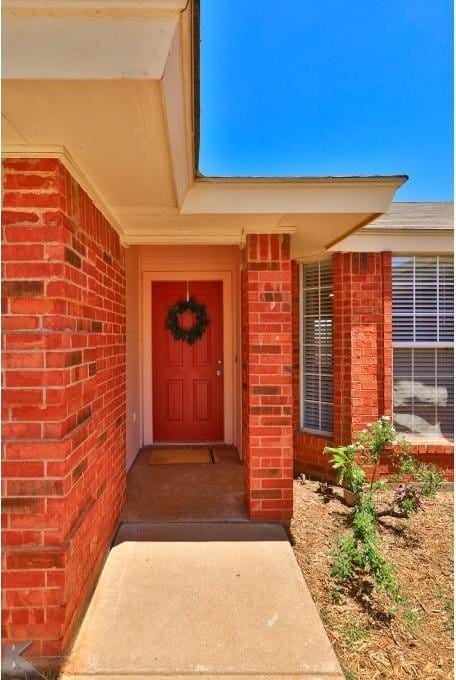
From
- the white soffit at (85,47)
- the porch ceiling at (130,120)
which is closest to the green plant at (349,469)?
the porch ceiling at (130,120)

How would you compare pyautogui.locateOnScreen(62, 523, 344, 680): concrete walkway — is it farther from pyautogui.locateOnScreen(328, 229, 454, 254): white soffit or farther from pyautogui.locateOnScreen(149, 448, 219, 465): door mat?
pyautogui.locateOnScreen(328, 229, 454, 254): white soffit

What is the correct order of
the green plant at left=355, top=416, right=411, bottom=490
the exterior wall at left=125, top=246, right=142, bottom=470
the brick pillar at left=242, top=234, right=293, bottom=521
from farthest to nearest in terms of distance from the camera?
the exterior wall at left=125, top=246, right=142, bottom=470 < the green plant at left=355, top=416, right=411, bottom=490 < the brick pillar at left=242, top=234, right=293, bottom=521

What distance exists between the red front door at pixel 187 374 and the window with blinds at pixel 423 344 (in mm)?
2332

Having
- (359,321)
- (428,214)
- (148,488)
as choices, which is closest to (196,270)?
(359,321)

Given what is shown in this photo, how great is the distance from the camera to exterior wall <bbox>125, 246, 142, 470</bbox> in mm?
4484

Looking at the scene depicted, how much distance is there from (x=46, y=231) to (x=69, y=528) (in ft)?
5.15

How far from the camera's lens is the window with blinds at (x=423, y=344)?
449 centimetres

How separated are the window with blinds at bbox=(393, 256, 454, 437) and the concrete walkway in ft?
8.08

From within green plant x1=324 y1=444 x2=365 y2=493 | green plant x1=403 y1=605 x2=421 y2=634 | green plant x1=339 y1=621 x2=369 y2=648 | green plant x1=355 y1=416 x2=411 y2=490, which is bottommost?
green plant x1=403 y1=605 x2=421 y2=634

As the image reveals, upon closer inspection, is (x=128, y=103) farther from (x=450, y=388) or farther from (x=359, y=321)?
(x=450, y=388)

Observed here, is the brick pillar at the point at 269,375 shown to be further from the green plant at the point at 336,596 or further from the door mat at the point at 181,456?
the door mat at the point at 181,456

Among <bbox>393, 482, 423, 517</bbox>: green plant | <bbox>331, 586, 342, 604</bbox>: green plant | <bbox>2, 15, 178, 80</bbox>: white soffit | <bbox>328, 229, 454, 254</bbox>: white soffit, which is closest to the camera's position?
<bbox>2, 15, 178, 80</bbox>: white soffit

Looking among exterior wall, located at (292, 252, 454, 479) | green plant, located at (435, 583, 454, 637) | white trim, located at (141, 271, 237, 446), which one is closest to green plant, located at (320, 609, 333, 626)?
green plant, located at (435, 583, 454, 637)

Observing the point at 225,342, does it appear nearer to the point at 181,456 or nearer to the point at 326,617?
the point at 181,456
